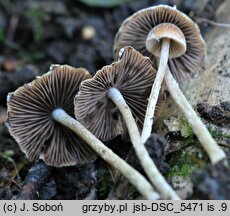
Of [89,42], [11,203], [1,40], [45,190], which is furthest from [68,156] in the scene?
[1,40]

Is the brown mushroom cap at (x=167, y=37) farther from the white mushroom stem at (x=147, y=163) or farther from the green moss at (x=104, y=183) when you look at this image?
the green moss at (x=104, y=183)

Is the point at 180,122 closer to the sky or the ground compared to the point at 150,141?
closer to the sky

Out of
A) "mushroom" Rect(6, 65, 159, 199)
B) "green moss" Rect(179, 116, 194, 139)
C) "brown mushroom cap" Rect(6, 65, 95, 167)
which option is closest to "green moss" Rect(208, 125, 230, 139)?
"green moss" Rect(179, 116, 194, 139)

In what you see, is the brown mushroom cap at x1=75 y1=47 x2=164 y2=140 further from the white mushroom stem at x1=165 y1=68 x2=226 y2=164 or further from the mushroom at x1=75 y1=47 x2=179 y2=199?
the white mushroom stem at x1=165 y1=68 x2=226 y2=164

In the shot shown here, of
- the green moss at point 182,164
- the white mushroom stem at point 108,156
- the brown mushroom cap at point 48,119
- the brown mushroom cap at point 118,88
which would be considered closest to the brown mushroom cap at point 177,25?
the brown mushroom cap at point 118,88

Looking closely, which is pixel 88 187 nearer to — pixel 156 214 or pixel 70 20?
pixel 156 214

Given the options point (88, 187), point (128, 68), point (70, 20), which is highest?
point (70, 20)

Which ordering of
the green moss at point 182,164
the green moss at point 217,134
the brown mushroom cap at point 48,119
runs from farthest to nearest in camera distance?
the brown mushroom cap at point 48,119 < the green moss at point 217,134 < the green moss at point 182,164

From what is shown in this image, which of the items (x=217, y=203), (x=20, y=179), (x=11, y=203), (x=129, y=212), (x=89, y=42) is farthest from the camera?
(x=89, y=42)
